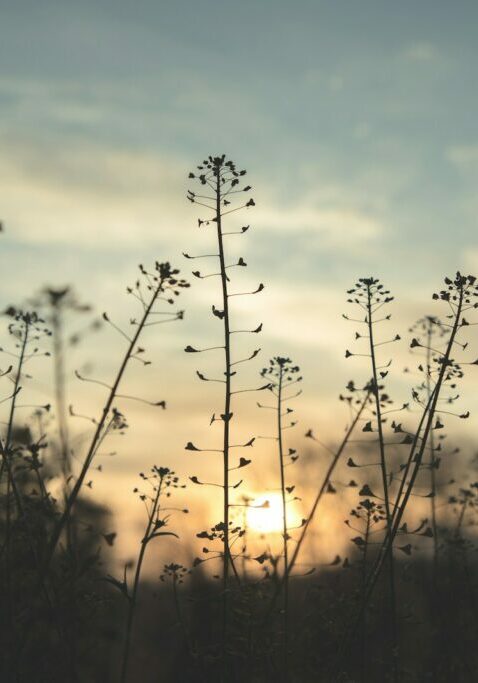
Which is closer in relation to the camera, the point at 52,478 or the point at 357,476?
the point at 52,478

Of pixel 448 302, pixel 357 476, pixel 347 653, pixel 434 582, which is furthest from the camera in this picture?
pixel 357 476

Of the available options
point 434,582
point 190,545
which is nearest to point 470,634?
point 434,582

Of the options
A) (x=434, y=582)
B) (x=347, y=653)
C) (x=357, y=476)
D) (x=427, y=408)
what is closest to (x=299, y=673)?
(x=434, y=582)

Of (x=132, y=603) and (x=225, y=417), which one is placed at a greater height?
(x=225, y=417)

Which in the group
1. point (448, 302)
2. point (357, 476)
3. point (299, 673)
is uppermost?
point (357, 476)

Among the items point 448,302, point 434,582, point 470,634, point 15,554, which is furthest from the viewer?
point 470,634

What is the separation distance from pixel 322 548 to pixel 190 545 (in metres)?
12.9

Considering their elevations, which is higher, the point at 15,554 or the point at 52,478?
the point at 52,478

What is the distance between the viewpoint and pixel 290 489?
9695mm

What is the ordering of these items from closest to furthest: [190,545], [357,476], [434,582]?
[434,582]
[190,545]
[357,476]

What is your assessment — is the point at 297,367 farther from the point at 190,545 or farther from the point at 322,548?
the point at 322,548

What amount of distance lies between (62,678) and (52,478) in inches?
Result: 103

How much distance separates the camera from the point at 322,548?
33.9 meters

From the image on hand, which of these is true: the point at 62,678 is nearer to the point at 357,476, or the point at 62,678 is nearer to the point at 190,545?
the point at 190,545
